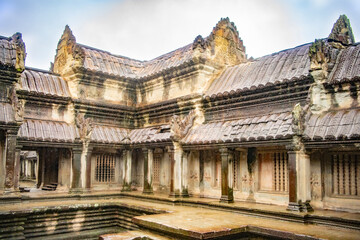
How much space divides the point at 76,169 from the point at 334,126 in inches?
457

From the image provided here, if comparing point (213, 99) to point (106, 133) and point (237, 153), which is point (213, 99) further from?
point (106, 133)

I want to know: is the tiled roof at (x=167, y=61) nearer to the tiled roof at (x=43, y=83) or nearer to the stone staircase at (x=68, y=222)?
the tiled roof at (x=43, y=83)

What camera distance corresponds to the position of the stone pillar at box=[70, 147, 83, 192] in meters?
17.5

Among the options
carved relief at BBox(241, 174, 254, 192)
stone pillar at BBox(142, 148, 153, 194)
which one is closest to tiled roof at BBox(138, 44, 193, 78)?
stone pillar at BBox(142, 148, 153, 194)

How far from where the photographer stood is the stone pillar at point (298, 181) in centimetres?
1180

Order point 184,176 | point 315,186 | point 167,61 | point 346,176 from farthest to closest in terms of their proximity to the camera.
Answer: point 167,61
point 184,176
point 315,186
point 346,176

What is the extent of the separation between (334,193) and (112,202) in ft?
30.3

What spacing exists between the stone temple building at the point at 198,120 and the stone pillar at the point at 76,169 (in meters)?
0.05

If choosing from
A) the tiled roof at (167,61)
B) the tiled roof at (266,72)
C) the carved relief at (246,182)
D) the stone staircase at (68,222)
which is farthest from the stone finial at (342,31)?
the stone staircase at (68,222)

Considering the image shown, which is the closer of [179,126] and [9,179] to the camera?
[9,179]

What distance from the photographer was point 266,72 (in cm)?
1504

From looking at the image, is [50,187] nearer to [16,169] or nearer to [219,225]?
[16,169]

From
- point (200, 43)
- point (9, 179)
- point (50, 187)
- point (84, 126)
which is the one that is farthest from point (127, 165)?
point (200, 43)

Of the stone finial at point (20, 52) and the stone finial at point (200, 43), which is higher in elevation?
the stone finial at point (200, 43)
